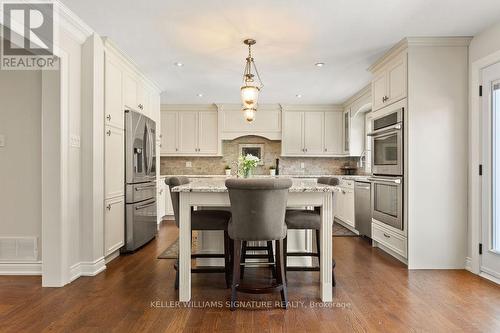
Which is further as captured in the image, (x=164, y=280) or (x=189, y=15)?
(x=164, y=280)

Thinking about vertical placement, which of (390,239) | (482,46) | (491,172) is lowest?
(390,239)

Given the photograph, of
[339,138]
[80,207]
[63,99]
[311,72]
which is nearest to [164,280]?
[80,207]

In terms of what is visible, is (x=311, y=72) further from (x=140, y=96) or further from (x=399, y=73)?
(x=140, y=96)

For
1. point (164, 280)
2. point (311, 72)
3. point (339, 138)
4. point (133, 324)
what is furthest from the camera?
point (339, 138)

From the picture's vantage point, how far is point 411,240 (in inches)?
132

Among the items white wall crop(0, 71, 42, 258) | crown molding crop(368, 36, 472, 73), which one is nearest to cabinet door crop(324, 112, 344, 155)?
crown molding crop(368, 36, 472, 73)

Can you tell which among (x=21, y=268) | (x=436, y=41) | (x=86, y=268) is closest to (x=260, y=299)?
(x=86, y=268)

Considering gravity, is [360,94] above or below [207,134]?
above

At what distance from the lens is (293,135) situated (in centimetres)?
663

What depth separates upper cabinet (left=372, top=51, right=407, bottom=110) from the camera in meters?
3.45

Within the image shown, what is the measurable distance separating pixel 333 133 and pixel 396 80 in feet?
10.0

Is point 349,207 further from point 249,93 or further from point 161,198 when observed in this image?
point 161,198

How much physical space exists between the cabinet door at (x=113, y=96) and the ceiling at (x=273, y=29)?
27cm

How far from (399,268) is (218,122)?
441 centimetres
